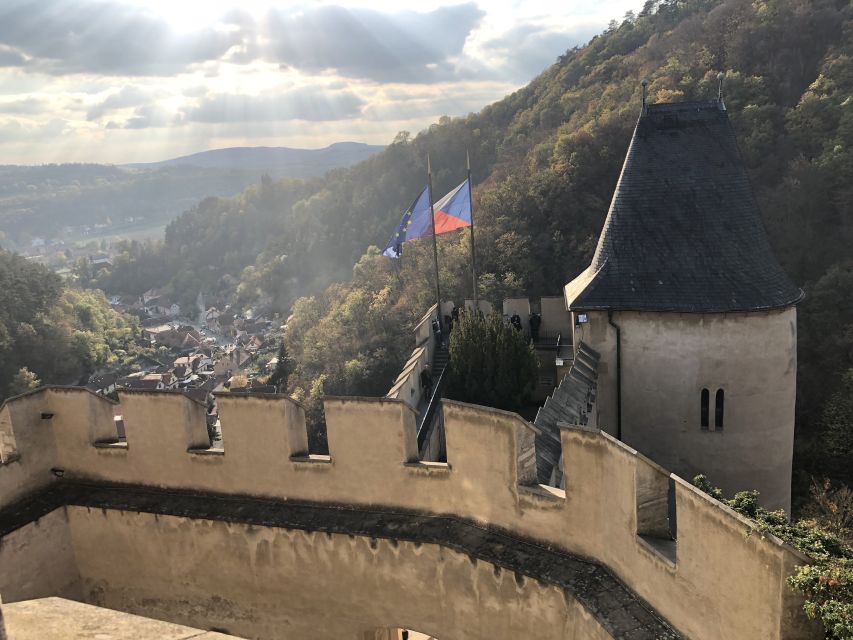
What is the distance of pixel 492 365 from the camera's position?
18047mm

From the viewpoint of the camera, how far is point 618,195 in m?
14.6

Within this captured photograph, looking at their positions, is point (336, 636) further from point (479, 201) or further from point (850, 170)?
point (479, 201)

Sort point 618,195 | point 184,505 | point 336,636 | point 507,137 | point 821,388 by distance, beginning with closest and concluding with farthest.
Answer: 1. point 336,636
2. point 184,505
3. point 618,195
4. point 821,388
5. point 507,137

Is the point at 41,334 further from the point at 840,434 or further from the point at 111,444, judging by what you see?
the point at 111,444

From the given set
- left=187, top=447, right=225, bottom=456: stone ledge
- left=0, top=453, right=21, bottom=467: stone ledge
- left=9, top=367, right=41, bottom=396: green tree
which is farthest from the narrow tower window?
left=9, top=367, right=41, bottom=396: green tree

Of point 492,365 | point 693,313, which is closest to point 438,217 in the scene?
point 492,365

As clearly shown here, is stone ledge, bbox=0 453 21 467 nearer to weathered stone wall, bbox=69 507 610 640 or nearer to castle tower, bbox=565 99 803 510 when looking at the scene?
weathered stone wall, bbox=69 507 610 640

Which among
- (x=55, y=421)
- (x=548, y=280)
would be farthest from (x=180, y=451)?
(x=548, y=280)

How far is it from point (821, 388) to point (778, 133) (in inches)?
790

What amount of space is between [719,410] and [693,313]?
7.47ft

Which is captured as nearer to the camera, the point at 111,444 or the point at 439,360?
the point at 111,444

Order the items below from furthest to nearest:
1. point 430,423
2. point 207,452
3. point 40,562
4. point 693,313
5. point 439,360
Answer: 1. point 439,360
2. point 430,423
3. point 693,313
4. point 40,562
5. point 207,452

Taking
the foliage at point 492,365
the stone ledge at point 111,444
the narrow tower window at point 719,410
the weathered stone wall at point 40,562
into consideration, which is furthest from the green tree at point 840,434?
the weathered stone wall at point 40,562

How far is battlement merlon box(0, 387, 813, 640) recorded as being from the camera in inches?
189
